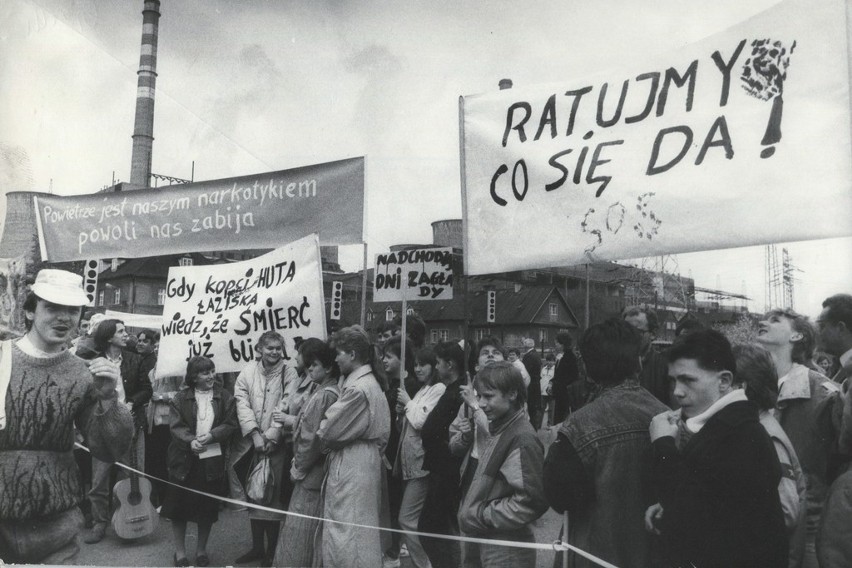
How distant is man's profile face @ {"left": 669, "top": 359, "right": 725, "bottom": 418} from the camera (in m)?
2.60

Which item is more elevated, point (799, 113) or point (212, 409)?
point (799, 113)

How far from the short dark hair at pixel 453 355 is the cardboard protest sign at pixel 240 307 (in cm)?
95

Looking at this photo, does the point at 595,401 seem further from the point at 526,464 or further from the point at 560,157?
the point at 560,157

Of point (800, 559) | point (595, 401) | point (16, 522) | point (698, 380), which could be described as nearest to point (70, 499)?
point (16, 522)

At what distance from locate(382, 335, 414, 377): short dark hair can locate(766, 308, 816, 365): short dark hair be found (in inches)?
112

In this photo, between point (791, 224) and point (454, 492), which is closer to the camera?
point (791, 224)

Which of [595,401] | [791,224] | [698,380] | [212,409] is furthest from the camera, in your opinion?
[212,409]

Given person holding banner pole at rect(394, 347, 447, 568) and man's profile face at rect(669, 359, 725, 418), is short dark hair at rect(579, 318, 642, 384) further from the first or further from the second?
person holding banner pole at rect(394, 347, 447, 568)

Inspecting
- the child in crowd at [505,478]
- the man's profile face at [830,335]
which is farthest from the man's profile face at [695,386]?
the man's profile face at [830,335]

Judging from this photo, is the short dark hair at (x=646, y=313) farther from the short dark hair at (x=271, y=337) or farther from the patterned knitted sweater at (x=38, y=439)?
the patterned knitted sweater at (x=38, y=439)

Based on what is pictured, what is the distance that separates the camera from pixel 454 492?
4.76 meters

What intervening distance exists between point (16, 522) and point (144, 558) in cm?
247

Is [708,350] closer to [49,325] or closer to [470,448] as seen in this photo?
[470,448]

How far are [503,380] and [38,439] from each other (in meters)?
2.24
